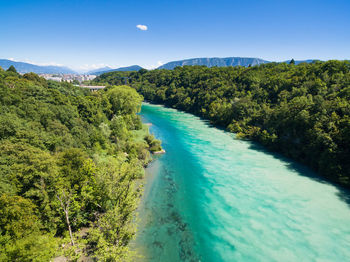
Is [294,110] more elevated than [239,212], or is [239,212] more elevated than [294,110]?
[294,110]

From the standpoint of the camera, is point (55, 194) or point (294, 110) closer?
point (55, 194)

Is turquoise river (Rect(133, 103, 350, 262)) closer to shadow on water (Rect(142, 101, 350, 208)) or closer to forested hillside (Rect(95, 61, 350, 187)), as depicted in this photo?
shadow on water (Rect(142, 101, 350, 208))

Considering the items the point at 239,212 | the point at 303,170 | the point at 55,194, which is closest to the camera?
the point at 55,194

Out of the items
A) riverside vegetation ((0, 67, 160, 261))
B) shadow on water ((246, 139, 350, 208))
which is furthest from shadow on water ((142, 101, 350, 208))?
riverside vegetation ((0, 67, 160, 261))

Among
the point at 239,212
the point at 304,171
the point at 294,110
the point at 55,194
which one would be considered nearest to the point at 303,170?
the point at 304,171

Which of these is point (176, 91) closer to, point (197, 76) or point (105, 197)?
point (197, 76)

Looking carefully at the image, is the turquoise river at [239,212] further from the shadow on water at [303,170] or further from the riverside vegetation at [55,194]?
the riverside vegetation at [55,194]

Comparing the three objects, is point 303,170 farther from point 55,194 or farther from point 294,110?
point 55,194
